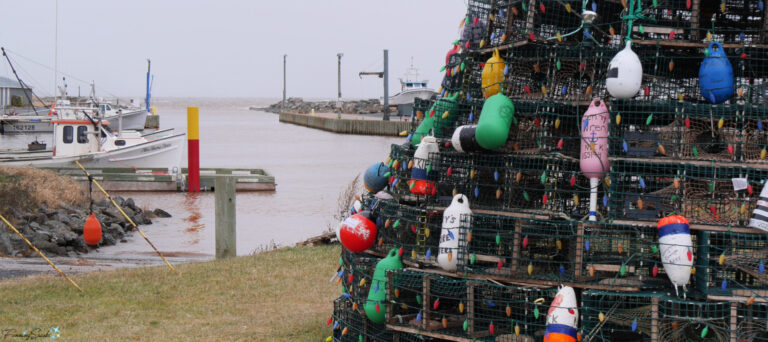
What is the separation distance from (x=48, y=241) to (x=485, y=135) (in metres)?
11.9

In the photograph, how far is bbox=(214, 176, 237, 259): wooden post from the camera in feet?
42.8

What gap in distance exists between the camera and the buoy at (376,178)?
26.7 ft

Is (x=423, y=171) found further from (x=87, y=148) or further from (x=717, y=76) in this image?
(x=87, y=148)

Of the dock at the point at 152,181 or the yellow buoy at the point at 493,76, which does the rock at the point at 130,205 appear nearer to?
the dock at the point at 152,181

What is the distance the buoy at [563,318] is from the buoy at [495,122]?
1.17 meters

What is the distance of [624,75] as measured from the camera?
6.06 meters

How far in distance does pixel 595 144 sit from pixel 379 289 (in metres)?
2.03

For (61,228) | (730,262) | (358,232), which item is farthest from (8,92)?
(730,262)

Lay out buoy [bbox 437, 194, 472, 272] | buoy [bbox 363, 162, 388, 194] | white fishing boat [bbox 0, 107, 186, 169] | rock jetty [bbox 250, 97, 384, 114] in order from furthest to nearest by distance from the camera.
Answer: rock jetty [bbox 250, 97, 384, 114] → white fishing boat [bbox 0, 107, 186, 169] → buoy [bbox 363, 162, 388, 194] → buoy [bbox 437, 194, 472, 272]

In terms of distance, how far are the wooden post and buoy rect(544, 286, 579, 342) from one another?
307 inches

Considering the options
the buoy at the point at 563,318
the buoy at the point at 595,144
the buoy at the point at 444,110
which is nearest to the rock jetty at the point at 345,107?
the buoy at the point at 444,110

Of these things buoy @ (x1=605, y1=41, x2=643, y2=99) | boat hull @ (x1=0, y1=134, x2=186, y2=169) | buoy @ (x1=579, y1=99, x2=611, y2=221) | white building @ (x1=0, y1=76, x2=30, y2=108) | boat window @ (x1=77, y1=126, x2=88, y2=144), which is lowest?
boat hull @ (x1=0, y1=134, x2=186, y2=169)

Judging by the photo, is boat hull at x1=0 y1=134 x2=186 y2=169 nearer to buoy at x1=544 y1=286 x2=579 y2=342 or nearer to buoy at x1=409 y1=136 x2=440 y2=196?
buoy at x1=409 y1=136 x2=440 y2=196

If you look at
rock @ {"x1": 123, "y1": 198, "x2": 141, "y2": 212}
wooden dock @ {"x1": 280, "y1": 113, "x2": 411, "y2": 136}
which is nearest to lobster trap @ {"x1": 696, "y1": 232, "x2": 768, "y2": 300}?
rock @ {"x1": 123, "y1": 198, "x2": 141, "y2": 212}
